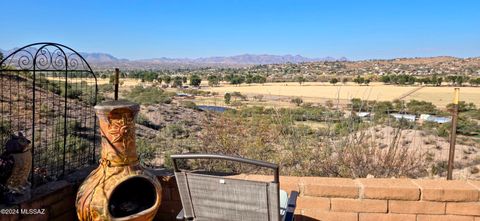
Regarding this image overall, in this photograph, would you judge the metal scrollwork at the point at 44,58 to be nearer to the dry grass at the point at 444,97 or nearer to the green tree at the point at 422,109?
the green tree at the point at 422,109

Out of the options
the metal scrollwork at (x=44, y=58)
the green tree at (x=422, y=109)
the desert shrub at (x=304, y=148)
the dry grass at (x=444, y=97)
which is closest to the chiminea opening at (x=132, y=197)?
the metal scrollwork at (x=44, y=58)

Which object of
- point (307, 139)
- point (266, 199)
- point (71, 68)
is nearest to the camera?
point (266, 199)

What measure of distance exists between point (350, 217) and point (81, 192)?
227 centimetres

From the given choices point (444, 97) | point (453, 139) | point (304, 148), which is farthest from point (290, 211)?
point (444, 97)

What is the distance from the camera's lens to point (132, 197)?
3.16 metres

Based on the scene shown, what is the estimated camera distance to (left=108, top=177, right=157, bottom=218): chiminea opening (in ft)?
9.60

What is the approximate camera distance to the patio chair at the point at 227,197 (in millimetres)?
2217

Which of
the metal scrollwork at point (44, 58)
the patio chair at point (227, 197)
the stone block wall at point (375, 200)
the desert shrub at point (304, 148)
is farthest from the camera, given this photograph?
the desert shrub at point (304, 148)

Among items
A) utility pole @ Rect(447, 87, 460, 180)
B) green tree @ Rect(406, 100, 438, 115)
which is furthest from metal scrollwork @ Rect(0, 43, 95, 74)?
green tree @ Rect(406, 100, 438, 115)

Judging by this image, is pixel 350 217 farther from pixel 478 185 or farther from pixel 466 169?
pixel 466 169

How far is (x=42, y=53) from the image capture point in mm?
3592

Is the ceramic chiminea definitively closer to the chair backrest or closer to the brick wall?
the chair backrest

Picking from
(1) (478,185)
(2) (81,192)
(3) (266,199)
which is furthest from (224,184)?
(1) (478,185)

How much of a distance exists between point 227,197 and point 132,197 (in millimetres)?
1193
